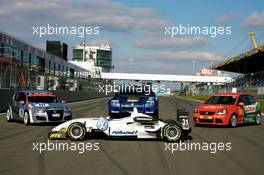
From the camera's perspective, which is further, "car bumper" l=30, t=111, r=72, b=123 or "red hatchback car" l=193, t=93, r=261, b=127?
"red hatchback car" l=193, t=93, r=261, b=127

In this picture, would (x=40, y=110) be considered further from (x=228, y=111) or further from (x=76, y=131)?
(x=228, y=111)

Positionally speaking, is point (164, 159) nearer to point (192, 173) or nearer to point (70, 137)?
point (192, 173)

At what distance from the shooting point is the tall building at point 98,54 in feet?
558

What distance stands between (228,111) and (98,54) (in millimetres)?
167274

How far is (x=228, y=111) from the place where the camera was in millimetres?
15461

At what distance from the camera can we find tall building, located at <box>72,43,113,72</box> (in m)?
170

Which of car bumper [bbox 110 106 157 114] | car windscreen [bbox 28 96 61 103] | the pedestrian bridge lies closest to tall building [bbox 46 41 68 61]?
the pedestrian bridge

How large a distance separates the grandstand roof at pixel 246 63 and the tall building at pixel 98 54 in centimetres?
8744

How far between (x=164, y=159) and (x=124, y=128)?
2876 millimetres

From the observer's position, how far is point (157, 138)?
11172mm

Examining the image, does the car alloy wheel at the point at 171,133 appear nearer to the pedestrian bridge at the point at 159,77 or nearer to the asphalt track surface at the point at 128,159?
the asphalt track surface at the point at 128,159

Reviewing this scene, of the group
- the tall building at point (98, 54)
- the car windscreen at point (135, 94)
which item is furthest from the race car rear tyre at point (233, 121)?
the tall building at point (98, 54)

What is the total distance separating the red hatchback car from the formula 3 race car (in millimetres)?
4691

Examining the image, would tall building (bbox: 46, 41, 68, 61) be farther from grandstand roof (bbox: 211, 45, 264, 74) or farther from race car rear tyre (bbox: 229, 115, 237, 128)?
race car rear tyre (bbox: 229, 115, 237, 128)
